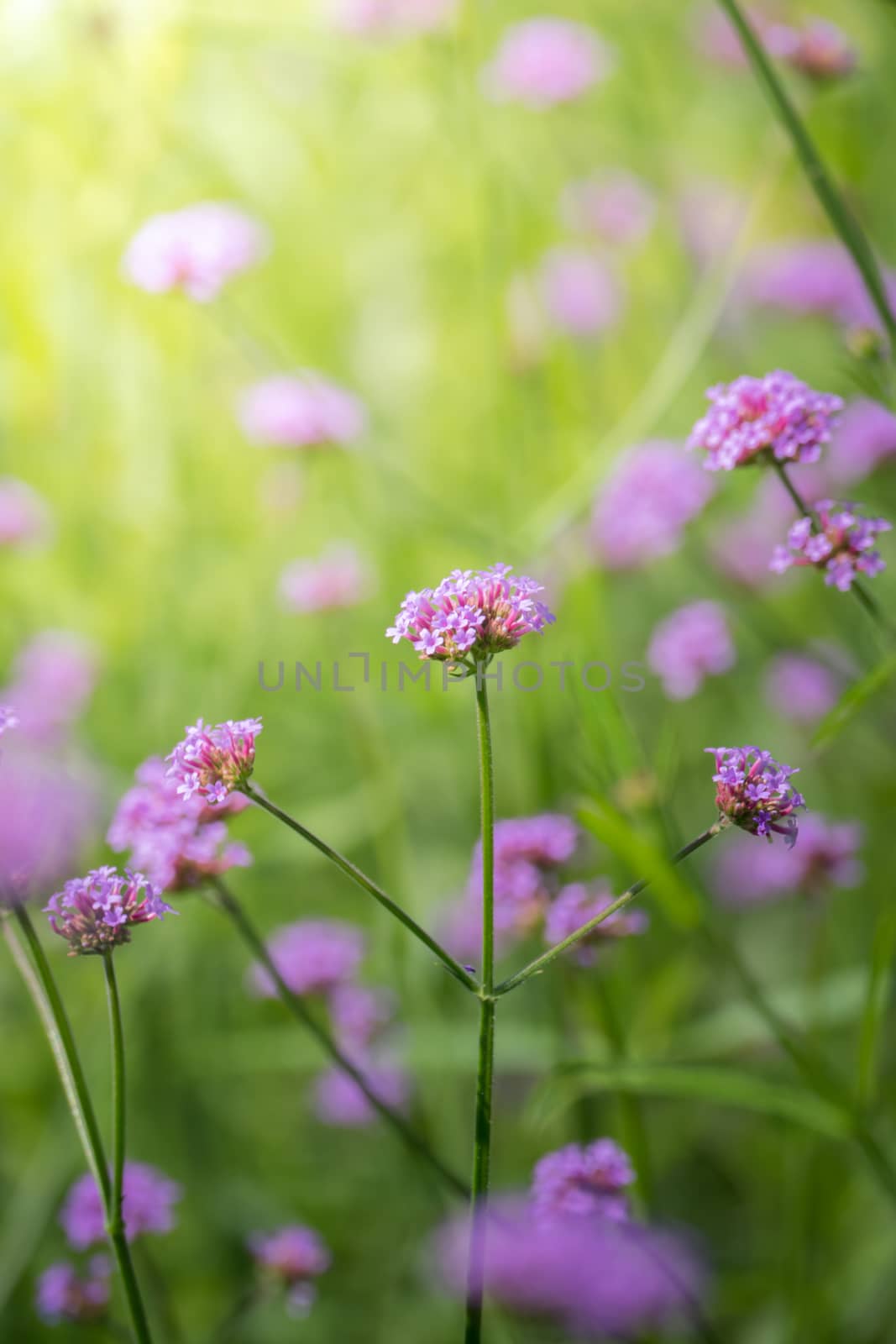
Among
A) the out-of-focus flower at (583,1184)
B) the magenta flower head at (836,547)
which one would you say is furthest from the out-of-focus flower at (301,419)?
the out-of-focus flower at (583,1184)

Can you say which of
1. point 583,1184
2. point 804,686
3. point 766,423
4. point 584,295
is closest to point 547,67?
point 584,295

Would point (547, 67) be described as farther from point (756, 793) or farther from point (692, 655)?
point (756, 793)

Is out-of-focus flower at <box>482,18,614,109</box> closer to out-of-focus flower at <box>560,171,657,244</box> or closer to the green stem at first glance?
out-of-focus flower at <box>560,171,657,244</box>

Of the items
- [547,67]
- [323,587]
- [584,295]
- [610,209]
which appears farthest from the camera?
[584,295]

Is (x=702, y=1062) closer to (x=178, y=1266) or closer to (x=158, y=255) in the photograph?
(x=178, y=1266)

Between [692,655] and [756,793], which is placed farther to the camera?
[692,655]

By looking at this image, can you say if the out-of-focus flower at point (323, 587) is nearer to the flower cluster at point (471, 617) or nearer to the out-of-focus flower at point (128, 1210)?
the out-of-focus flower at point (128, 1210)

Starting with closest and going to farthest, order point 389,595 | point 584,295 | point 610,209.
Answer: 1. point 389,595
2. point 610,209
3. point 584,295

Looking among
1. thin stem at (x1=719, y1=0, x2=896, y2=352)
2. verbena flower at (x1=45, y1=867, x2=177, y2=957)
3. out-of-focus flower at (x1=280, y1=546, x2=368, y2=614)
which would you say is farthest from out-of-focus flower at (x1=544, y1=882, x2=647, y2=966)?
out-of-focus flower at (x1=280, y1=546, x2=368, y2=614)
